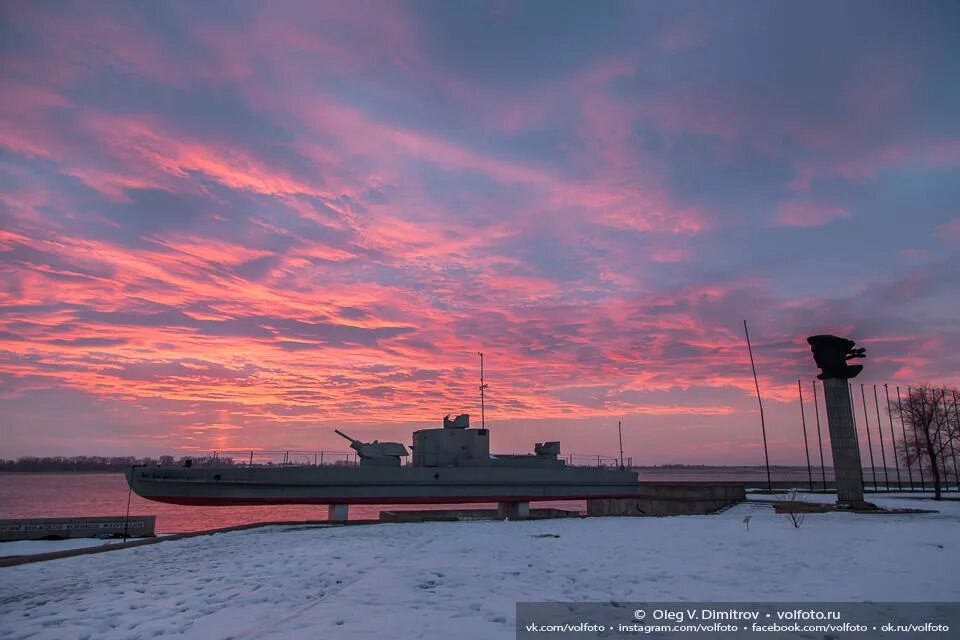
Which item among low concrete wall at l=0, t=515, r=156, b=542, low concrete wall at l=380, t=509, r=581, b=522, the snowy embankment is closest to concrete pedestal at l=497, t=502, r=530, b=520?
low concrete wall at l=380, t=509, r=581, b=522

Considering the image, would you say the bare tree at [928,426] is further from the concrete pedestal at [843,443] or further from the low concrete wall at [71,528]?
the low concrete wall at [71,528]

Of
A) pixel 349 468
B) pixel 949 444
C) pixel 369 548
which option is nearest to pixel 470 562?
pixel 369 548

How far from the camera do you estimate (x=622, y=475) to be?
28828mm

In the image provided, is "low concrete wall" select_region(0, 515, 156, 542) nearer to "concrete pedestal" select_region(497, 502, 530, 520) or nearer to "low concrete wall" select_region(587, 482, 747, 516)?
"concrete pedestal" select_region(497, 502, 530, 520)

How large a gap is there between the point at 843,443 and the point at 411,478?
64.9ft

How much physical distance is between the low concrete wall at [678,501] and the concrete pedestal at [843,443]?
225 inches

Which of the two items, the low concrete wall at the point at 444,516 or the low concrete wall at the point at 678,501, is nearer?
the low concrete wall at the point at 444,516

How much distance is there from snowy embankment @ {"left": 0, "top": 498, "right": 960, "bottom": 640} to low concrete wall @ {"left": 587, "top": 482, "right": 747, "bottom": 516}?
12879mm

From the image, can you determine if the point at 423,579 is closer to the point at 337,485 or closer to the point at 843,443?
the point at 337,485

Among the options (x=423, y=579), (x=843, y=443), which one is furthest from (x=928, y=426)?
(x=423, y=579)

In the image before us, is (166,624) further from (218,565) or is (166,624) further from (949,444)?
(949,444)

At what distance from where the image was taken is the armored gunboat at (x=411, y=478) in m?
23.4

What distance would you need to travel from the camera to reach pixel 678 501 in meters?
27.8

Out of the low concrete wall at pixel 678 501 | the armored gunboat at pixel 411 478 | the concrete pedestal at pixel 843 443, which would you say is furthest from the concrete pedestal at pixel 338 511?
the concrete pedestal at pixel 843 443
